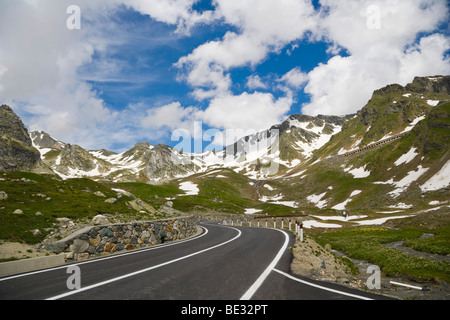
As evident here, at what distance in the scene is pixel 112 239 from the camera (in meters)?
15.5

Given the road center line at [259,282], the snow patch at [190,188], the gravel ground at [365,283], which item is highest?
the snow patch at [190,188]

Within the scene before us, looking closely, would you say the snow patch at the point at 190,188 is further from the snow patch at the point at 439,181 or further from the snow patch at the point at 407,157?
the snow patch at the point at 439,181

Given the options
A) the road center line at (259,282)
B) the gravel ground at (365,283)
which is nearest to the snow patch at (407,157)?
the gravel ground at (365,283)

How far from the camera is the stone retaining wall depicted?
13.3 m

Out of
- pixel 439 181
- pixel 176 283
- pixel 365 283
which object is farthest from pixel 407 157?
pixel 176 283

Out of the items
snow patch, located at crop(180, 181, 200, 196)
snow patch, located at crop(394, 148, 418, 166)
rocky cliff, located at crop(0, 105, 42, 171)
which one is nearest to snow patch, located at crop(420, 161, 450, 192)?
snow patch, located at crop(394, 148, 418, 166)

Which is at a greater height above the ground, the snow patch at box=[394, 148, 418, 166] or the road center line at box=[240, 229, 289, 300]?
the snow patch at box=[394, 148, 418, 166]

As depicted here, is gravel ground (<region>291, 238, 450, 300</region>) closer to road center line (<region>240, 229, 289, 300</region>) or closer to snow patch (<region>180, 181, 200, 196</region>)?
road center line (<region>240, 229, 289, 300</region>)

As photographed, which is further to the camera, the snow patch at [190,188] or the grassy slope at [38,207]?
the snow patch at [190,188]

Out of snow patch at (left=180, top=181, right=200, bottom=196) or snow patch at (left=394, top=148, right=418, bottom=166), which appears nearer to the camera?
snow patch at (left=394, top=148, right=418, bottom=166)

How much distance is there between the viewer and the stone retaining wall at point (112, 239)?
13.3 metres

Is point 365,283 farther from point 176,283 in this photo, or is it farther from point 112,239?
point 112,239

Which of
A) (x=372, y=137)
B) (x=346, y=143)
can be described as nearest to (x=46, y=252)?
(x=372, y=137)
